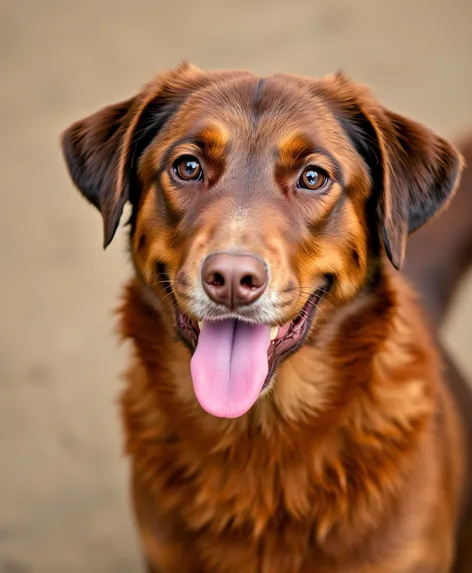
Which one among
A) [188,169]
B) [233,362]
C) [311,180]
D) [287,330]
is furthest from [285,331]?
[188,169]

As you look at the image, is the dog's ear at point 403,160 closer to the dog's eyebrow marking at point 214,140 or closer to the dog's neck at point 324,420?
the dog's neck at point 324,420

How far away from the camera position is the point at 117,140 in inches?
136

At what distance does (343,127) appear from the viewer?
11.1 feet

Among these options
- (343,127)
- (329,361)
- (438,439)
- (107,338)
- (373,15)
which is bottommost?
(107,338)

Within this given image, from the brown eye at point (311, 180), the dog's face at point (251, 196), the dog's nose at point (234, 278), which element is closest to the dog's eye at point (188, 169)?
the dog's face at point (251, 196)

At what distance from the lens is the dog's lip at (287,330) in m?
3.20

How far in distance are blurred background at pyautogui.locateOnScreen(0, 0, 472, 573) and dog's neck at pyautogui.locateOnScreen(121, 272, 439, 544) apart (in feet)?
2.40

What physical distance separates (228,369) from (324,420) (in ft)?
1.59

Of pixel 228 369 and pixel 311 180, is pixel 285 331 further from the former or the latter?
pixel 311 180

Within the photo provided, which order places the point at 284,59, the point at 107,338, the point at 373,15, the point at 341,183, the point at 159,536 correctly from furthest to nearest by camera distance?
the point at 373,15 < the point at 284,59 < the point at 107,338 < the point at 159,536 < the point at 341,183

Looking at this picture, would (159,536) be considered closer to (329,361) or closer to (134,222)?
(329,361)

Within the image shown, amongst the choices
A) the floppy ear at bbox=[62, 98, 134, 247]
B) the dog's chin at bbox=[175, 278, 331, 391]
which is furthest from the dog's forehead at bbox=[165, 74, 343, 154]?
the dog's chin at bbox=[175, 278, 331, 391]

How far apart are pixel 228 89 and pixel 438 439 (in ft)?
4.79

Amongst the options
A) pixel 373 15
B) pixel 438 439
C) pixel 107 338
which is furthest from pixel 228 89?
pixel 373 15
